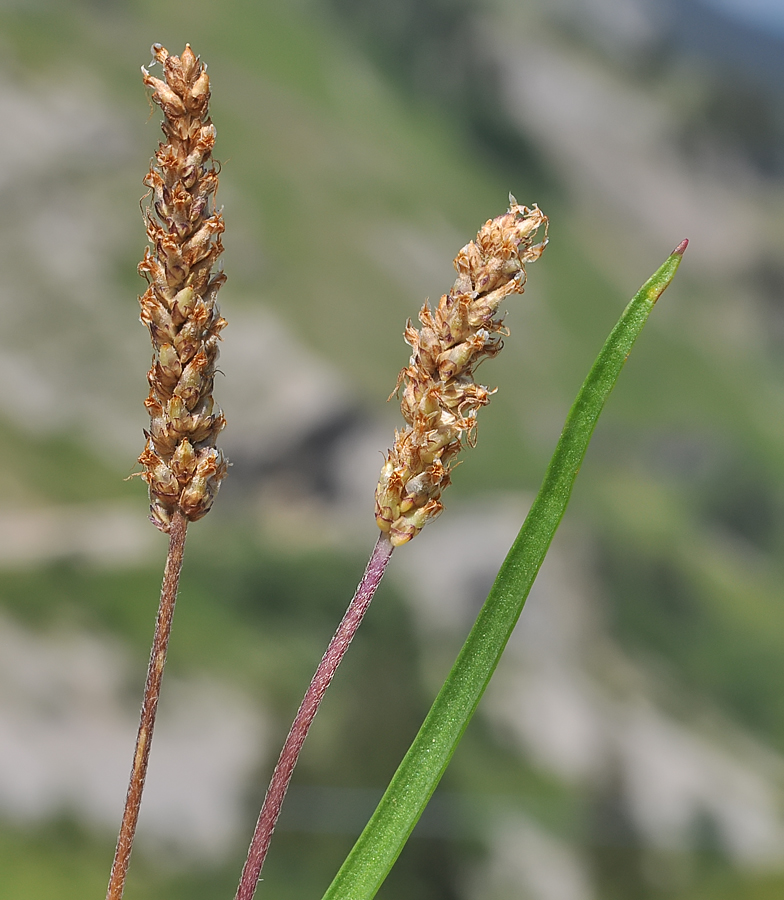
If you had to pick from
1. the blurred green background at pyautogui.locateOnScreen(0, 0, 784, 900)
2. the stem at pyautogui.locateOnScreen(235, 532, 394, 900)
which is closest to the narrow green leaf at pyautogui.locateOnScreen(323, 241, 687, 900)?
the stem at pyautogui.locateOnScreen(235, 532, 394, 900)

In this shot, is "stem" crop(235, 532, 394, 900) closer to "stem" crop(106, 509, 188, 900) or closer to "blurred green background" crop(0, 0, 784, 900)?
"stem" crop(106, 509, 188, 900)

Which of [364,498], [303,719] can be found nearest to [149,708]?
[303,719]

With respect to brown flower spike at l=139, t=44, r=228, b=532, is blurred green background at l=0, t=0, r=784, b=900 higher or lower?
higher

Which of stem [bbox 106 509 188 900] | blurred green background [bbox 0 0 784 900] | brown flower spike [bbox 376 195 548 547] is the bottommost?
stem [bbox 106 509 188 900]

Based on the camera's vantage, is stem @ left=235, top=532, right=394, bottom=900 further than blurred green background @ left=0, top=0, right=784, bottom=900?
No

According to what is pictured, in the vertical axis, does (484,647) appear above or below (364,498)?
below

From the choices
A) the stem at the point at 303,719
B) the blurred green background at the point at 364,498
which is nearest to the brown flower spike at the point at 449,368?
the stem at the point at 303,719

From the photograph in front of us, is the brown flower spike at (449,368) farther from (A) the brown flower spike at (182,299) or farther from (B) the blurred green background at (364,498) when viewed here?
(B) the blurred green background at (364,498)

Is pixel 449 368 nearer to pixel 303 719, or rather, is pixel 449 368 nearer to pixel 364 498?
pixel 303 719
